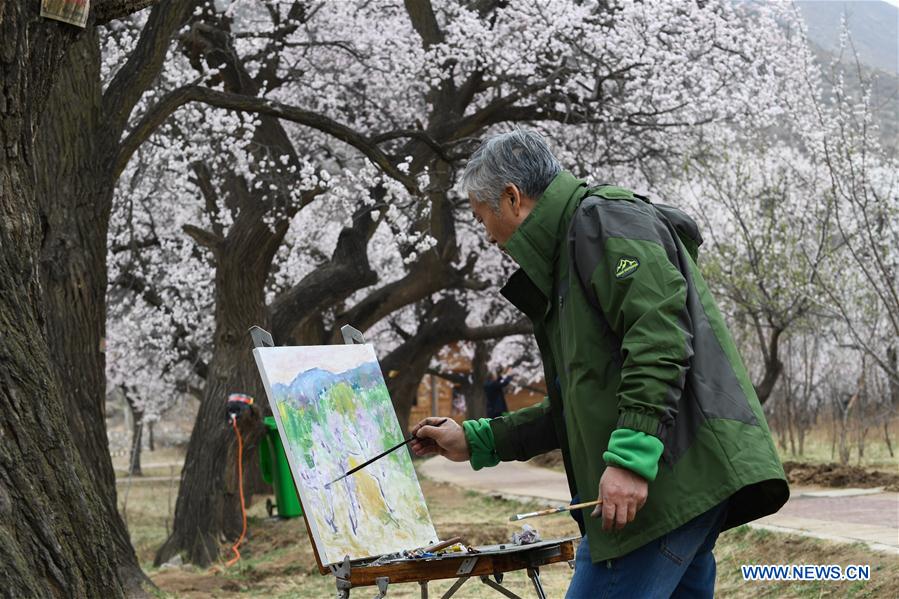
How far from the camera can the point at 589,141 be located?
15.2m

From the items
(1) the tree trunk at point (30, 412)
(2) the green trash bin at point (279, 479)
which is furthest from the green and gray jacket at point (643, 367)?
(2) the green trash bin at point (279, 479)

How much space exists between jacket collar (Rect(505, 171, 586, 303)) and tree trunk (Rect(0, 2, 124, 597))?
1.75m

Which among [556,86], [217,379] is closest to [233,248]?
[217,379]

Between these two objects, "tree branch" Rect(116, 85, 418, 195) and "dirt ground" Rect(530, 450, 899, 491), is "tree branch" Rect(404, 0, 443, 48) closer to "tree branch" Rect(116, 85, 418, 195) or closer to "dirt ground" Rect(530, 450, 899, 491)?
"tree branch" Rect(116, 85, 418, 195)

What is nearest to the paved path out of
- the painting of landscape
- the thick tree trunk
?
the painting of landscape

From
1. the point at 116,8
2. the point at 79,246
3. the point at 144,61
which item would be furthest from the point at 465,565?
the point at 144,61

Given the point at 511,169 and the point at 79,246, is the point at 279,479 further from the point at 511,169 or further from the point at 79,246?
the point at 511,169

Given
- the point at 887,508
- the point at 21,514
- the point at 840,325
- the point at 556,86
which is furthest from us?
the point at 840,325

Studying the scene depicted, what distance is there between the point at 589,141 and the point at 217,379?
6.19m

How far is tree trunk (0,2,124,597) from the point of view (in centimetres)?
355

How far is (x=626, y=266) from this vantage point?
9.45 ft

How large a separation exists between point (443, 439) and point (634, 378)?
4.12 ft

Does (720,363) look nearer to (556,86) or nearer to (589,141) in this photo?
(556,86)

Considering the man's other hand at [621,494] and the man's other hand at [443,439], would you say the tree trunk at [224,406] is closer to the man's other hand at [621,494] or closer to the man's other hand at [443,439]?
the man's other hand at [443,439]
